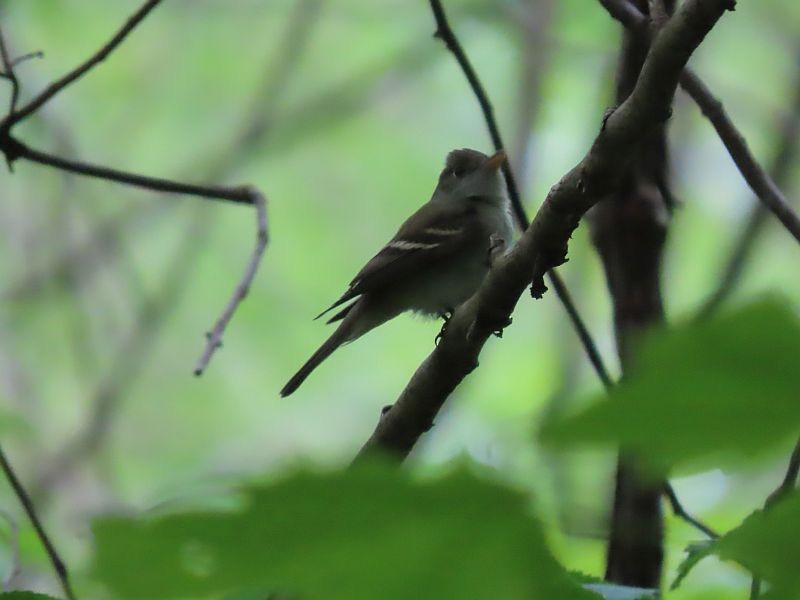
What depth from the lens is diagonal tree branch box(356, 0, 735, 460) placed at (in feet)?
4.87

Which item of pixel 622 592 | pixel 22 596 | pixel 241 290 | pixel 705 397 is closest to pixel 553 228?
pixel 622 592

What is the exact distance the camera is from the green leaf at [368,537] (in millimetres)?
559

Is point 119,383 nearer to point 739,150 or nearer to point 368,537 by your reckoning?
point 739,150

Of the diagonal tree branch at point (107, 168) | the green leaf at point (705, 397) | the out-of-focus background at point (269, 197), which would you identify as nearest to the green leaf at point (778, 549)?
the green leaf at point (705, 397)

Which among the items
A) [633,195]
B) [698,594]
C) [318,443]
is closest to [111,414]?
[318,443]

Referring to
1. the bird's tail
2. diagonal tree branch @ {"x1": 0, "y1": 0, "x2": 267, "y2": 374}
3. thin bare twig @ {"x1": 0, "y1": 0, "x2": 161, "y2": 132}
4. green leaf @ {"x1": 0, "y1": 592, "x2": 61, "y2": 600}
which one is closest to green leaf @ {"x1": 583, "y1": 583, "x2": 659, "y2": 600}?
green leaf @ {"x1": 0, "y1": 592, "x2": 61, "y2": 600}

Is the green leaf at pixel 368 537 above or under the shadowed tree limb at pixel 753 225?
under

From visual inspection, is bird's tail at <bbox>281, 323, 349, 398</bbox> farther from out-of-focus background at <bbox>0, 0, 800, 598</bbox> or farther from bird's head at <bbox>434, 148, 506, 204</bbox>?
out-of-focus background at <bbox>0, 0, 800, 598</bbox>

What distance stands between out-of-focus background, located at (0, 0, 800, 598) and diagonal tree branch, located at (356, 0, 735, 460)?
14.6ft

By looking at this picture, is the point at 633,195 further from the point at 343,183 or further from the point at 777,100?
the point at 343,183

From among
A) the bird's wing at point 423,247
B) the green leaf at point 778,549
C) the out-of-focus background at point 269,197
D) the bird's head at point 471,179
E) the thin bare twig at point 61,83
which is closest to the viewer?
the green leaf at point 778,549

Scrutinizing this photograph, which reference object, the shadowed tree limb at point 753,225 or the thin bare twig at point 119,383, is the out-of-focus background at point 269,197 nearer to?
the thin bare twig at point 119,383

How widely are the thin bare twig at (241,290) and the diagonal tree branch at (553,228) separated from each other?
0.46 metres

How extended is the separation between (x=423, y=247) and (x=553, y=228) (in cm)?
332
